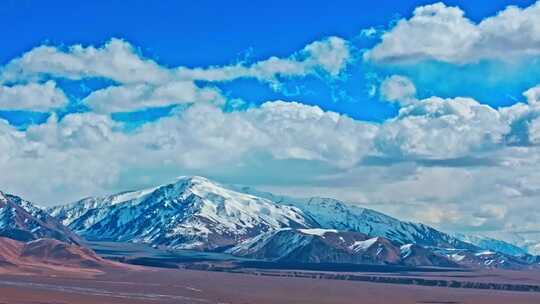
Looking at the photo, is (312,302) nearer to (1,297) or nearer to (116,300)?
(116,300)

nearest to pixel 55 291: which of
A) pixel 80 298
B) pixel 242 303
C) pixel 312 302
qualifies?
pixel 80 298

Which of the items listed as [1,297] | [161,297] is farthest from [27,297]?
[161,297]

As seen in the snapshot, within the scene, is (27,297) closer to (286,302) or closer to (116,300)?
(116,300)

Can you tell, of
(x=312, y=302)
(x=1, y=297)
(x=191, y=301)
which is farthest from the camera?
(x=312, y=302)

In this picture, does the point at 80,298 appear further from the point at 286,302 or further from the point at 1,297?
the point at 286,302

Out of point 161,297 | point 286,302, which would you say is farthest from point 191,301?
point 286,302

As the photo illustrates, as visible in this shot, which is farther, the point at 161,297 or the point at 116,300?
the point at 161,297

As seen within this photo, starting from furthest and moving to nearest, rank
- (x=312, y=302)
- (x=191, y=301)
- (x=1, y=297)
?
(x=312, y=302) < (x=191, y=301) < (x=1, y=297)

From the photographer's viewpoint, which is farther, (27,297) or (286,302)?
(286,302)
